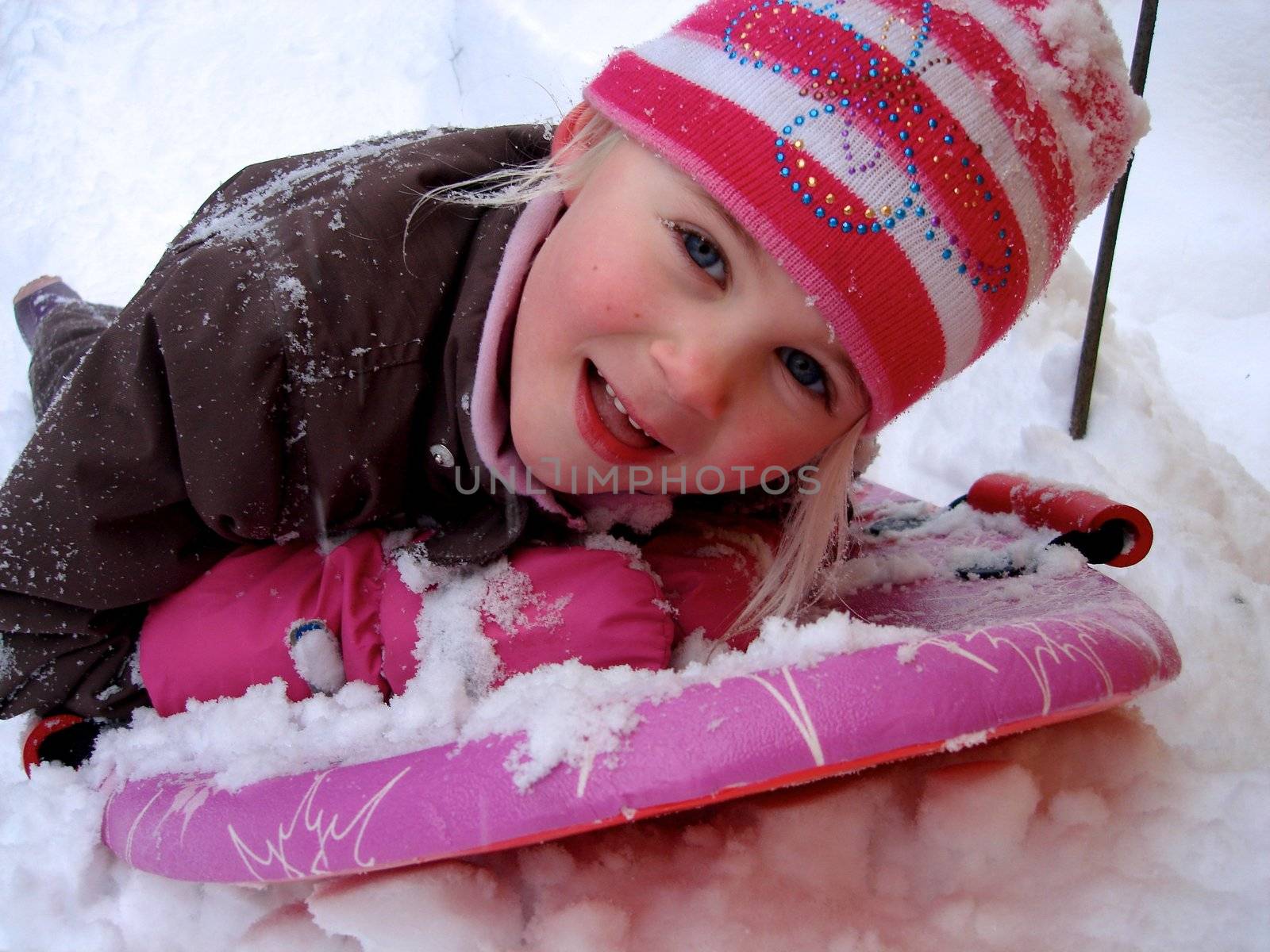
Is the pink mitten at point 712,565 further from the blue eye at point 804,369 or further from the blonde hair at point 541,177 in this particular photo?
the blonde hair at point 541,177

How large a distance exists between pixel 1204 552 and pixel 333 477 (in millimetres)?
1096

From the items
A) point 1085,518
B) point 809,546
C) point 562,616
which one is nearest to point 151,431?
point 562,616

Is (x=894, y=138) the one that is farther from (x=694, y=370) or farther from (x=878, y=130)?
(x=694, y=370)

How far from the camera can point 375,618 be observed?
0.93 metres

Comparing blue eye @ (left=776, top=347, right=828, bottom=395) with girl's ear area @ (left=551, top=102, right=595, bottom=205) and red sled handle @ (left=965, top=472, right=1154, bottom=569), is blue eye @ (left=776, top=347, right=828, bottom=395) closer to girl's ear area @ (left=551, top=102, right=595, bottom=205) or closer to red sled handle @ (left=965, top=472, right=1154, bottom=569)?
girl's ear area @ (left=551, top=102, right=595, bottom=205)

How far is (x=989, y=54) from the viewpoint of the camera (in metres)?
0.70

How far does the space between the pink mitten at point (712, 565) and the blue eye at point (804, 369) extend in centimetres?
31

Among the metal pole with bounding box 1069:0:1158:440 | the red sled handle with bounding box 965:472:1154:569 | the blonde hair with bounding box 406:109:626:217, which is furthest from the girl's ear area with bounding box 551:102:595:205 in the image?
the metal pole with bounding box 1069:0:1158:440

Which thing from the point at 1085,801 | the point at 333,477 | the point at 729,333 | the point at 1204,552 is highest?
the point at 729,333

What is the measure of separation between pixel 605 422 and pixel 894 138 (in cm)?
33

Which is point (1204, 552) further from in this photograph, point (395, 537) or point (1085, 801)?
point (395, 537)

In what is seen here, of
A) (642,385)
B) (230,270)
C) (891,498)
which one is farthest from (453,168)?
(891,498)

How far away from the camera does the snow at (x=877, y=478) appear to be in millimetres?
664

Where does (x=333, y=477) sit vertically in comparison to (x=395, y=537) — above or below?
above
